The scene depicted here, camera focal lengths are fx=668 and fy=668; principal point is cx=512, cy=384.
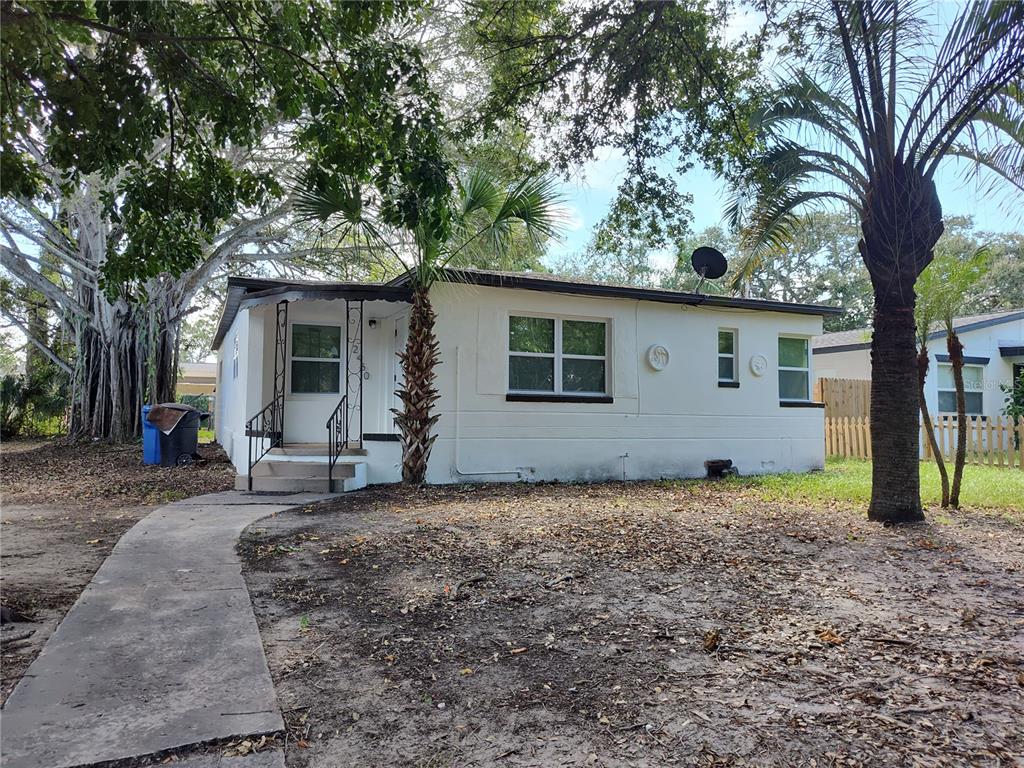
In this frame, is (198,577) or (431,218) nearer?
(198,577)

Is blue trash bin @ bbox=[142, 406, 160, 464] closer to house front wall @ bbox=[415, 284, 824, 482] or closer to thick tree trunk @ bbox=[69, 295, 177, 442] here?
thick tree trunk @ bbox=[69, 295, 177, 442]

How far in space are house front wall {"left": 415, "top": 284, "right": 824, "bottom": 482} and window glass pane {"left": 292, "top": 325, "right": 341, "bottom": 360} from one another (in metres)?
2.47

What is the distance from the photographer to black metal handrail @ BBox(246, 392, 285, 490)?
9.75 metres

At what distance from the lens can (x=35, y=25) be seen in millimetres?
4055

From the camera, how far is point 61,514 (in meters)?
7.60

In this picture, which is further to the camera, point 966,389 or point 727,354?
point 966,389

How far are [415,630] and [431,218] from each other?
3256 mm

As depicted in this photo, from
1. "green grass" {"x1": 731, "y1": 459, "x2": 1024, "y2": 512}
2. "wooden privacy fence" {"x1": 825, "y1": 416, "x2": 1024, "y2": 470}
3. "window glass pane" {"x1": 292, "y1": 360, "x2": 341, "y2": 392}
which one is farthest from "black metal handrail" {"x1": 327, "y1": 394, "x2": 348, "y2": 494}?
"wooden privacy fence" {"x1": 825, "y1": 416, "x2": 1024, "y2": 470}

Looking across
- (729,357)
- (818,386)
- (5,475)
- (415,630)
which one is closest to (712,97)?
(729,357)

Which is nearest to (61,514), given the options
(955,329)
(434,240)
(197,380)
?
(434,240)

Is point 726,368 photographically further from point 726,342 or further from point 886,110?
point 886,110

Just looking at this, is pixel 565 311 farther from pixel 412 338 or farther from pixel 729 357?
pixel 729 357

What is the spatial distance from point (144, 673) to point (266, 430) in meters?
8.11

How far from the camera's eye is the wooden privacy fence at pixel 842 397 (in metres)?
16.7
